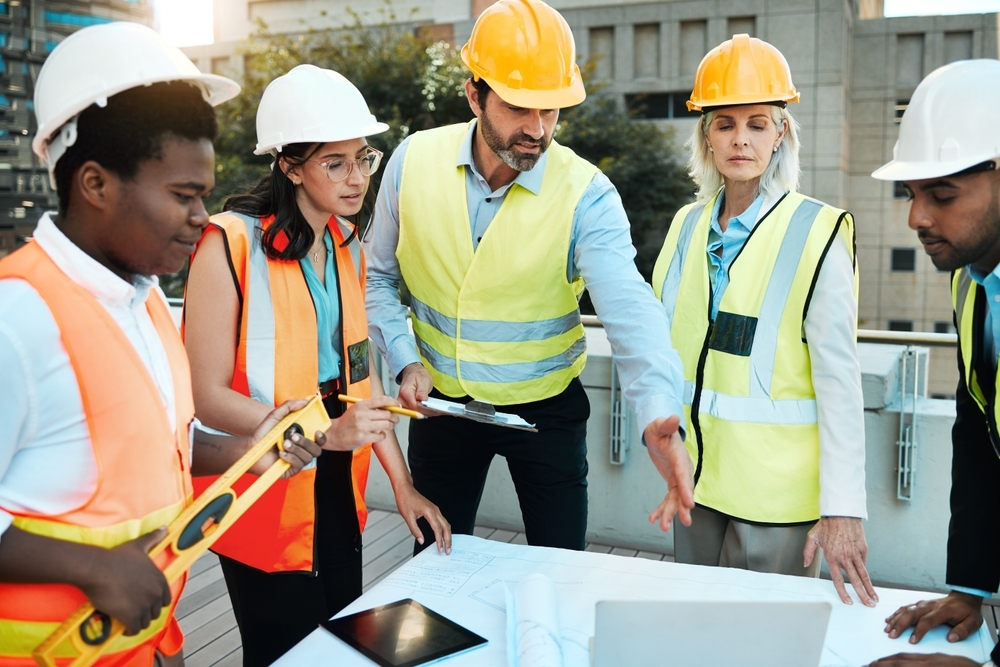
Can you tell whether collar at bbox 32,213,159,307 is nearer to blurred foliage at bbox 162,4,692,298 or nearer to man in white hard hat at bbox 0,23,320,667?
man in white hard hat at bbox 0,23,320,667

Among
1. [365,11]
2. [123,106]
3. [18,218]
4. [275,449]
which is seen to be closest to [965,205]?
[275,449]

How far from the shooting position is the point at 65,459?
1.02m

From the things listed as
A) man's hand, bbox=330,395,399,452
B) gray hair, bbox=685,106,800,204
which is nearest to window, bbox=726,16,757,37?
gray hair, bbox=685,106,800,204

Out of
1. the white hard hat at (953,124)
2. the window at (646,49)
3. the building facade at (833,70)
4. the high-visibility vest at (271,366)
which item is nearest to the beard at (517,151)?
the high-visibility vest at (271,366)

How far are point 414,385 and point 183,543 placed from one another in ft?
3.27

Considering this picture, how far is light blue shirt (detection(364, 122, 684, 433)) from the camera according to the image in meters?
1.75

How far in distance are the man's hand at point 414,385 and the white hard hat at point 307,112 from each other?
57cm

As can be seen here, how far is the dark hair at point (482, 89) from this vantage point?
78.8 inches

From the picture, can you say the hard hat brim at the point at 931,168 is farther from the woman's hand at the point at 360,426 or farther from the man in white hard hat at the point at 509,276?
the woman's hand at the point at 360,426

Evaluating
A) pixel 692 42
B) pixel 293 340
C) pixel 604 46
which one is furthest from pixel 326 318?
pixel 604 46

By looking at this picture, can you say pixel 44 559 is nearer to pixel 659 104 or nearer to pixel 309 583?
pixel 309 583

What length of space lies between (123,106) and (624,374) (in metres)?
1.14

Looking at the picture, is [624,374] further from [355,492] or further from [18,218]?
[18,218]

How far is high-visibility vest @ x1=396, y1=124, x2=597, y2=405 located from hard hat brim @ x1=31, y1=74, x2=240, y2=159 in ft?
2.89
